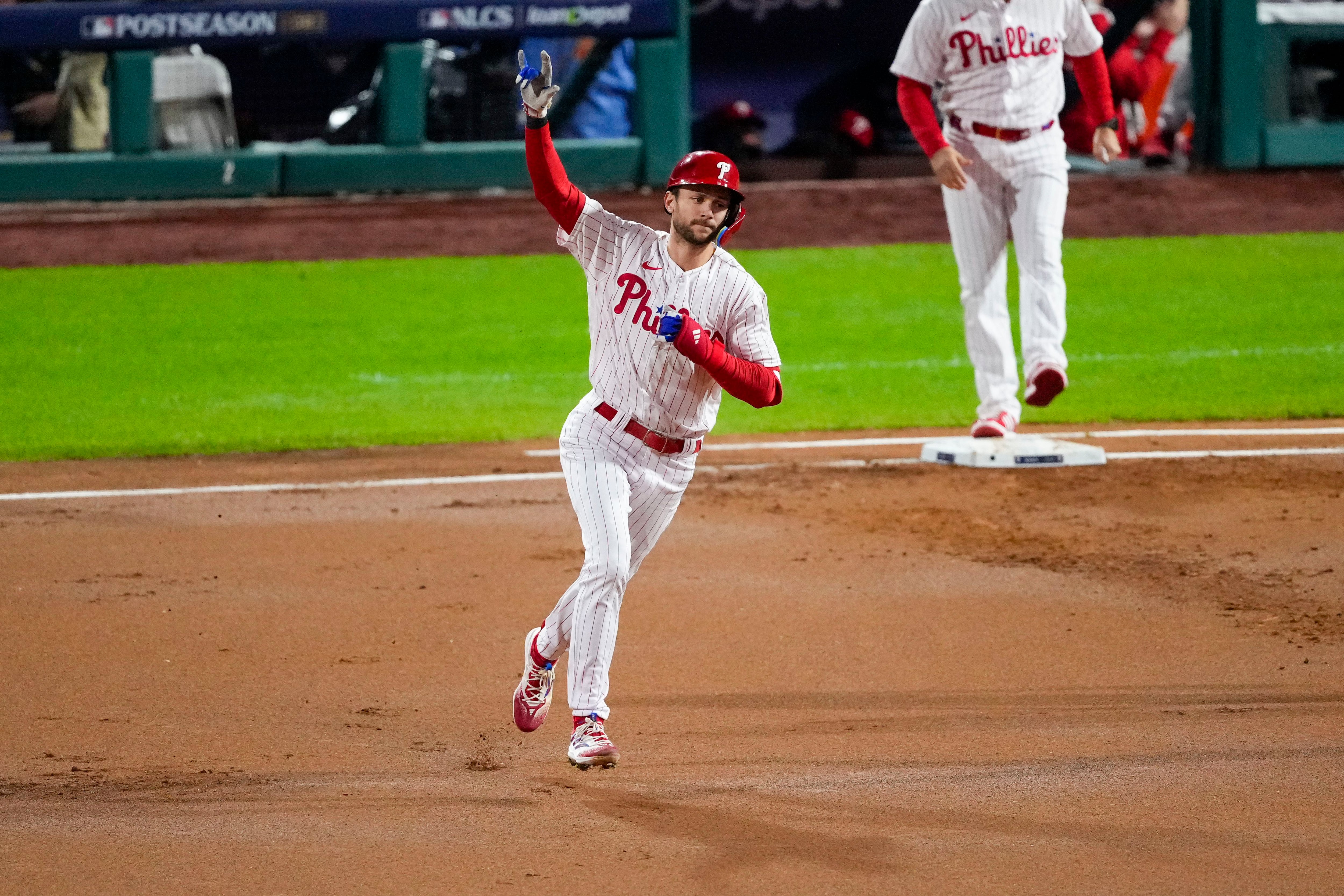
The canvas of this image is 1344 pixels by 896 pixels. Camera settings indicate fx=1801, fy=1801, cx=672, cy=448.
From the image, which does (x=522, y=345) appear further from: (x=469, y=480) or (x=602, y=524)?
(x=602, y=524)

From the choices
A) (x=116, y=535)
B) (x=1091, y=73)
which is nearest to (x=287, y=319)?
(x=116, y=535)

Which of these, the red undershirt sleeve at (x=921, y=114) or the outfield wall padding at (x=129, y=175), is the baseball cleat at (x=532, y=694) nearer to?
the red undershirt sleeve at (x=921, y=114)

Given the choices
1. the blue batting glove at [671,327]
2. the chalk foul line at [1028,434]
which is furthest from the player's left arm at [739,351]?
the chalk foul line at [1028,434]

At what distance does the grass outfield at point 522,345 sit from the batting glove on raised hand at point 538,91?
459 centimetres

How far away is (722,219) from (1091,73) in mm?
4045

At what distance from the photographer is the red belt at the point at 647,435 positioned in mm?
4246

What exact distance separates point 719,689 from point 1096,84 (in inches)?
159

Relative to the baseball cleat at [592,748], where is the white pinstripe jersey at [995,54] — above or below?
above

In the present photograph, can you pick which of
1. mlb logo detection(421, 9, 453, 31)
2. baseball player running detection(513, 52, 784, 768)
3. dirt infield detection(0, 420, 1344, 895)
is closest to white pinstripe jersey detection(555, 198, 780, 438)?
baseball player running detection(513, 52, 784, 768)

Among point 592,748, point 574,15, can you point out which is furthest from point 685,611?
point 574,15

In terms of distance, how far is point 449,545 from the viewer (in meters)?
6.51

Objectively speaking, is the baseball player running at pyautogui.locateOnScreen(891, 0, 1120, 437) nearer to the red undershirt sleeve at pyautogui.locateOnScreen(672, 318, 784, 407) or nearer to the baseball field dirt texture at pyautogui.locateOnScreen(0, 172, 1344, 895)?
the baseball field dirt texture at pyautogui.locateOnScreen(0, 172, 1344, 895)

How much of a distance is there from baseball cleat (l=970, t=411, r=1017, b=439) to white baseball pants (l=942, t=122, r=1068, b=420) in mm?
18

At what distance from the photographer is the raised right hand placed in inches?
284
